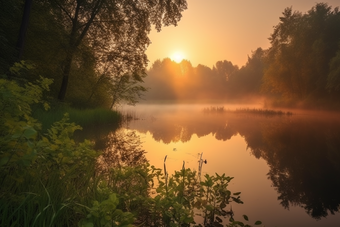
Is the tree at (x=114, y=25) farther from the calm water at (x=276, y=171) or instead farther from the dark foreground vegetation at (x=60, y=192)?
the dark foreground vegetation at (x=60, y=192)

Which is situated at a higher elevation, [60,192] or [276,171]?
[60,192]

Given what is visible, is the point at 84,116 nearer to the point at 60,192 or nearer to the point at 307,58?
the point at 60,192

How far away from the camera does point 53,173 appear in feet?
9.41

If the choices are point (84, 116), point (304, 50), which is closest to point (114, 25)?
point (84, 116)

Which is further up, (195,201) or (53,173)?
(53,173)

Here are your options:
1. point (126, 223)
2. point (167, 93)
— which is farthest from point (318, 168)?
point (167, 93)

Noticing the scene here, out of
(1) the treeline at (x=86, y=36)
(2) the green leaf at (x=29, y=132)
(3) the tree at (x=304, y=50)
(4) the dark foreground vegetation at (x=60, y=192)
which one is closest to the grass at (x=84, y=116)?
(1) the treeline at (x=86, y=36)

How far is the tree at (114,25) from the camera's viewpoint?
13.5 meters

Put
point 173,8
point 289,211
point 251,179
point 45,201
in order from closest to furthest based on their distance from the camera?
point 45,201, point 289,211, point 251,179, point 173,8

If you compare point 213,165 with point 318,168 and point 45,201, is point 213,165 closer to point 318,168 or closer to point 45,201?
point 318,168

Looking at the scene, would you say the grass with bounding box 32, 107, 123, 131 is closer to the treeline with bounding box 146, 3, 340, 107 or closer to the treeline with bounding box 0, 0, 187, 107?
the treeline with bounding box 0, 0, 187, 107

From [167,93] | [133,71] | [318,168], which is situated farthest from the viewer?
[167,93]

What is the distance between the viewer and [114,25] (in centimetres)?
1427

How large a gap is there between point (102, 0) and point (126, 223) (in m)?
14.2
